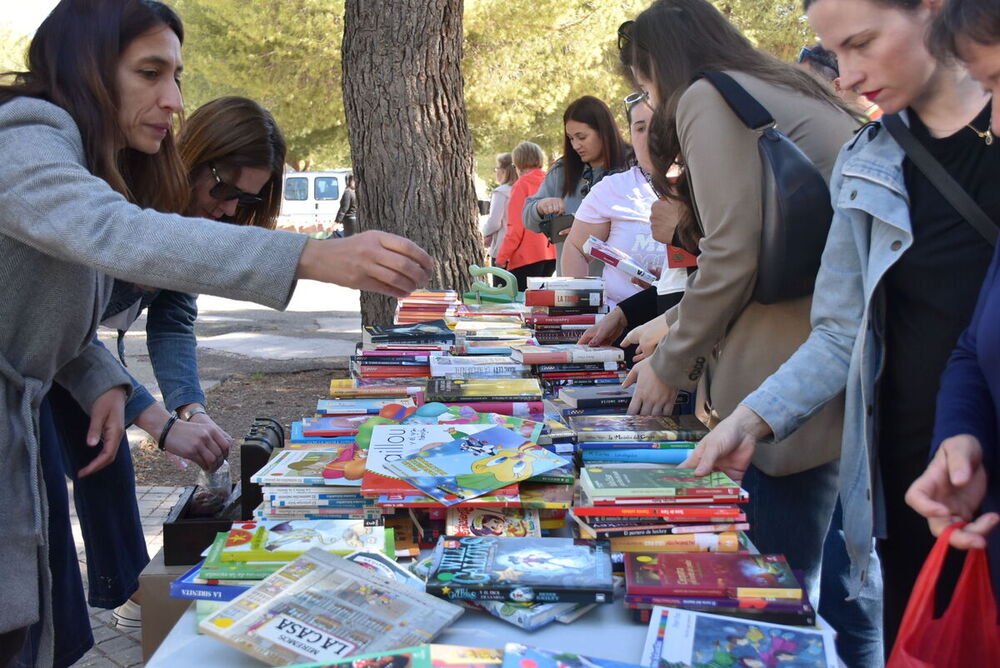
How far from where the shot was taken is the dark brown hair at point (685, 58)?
7.64 ft

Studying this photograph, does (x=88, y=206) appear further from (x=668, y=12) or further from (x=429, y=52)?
(x=429, y=52)

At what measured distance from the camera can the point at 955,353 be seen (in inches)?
66.4

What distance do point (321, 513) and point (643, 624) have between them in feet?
2.26

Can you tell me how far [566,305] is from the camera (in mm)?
3795

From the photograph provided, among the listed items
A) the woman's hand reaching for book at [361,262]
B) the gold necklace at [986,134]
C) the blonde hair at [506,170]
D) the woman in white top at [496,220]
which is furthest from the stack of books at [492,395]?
the blonde hair at [506,170]

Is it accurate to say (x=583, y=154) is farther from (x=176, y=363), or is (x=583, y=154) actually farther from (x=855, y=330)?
(x=855, y=330)

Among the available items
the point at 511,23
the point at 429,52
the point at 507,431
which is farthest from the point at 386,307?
the point at 511,23

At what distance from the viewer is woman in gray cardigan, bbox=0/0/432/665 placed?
1.49 meters

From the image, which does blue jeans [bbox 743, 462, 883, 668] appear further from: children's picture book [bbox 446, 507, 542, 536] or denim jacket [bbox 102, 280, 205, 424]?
denim jacket [bbox 102, 280, 205, 424]

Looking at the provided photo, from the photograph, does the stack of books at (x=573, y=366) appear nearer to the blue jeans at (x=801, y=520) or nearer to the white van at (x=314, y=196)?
the blue jeans at (x=801, y=520)

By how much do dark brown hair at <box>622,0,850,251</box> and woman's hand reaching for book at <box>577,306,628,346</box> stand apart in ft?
2.73

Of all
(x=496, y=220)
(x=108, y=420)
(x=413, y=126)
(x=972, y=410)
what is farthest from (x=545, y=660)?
(x=496, y=220)

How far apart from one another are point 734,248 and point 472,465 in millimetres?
785

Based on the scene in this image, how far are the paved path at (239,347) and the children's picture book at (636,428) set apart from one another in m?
2.14
